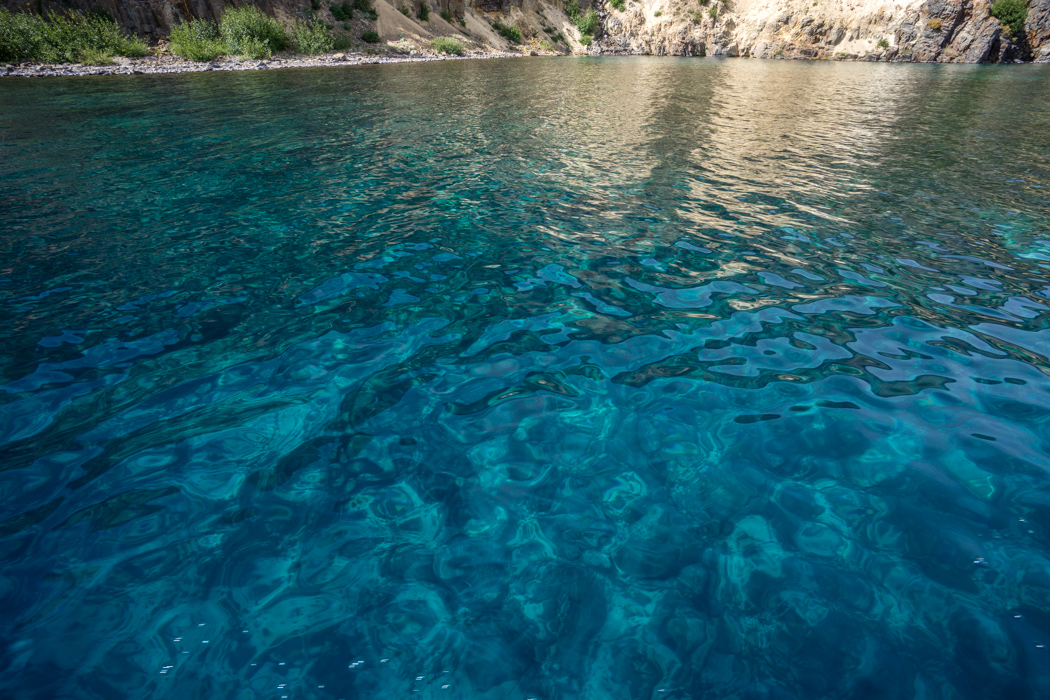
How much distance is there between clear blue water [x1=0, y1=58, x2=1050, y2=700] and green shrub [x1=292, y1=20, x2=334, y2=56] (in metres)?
44.3

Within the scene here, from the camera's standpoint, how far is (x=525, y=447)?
4066 millimetres

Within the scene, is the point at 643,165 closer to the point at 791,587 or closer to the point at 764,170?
the point at 764,170

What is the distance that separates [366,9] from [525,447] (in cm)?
6695

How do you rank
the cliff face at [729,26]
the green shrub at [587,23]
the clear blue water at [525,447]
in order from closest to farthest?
the clear blue water at [525,447] < the cliff face at [729,26] < the green shrub at [587,23]

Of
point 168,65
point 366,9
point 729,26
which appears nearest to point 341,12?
point 366,9

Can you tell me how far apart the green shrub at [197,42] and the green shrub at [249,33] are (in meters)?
0.88

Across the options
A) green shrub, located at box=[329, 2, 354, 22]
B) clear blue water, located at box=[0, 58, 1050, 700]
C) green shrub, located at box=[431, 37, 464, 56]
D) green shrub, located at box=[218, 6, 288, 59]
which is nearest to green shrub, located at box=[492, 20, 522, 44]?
green shrub, located at box=[431, 37, 464, 56]

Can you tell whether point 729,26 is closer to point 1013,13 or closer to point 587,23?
point 587,23

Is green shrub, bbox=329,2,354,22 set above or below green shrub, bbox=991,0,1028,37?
above

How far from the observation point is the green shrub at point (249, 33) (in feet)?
133

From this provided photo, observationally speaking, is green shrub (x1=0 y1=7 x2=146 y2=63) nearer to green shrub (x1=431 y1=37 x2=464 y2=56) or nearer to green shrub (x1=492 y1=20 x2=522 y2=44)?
green shrub (x1=431 y1=37 x2=464 y2=56)

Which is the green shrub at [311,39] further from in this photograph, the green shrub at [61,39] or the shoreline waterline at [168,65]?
the green shrub at [61,39]

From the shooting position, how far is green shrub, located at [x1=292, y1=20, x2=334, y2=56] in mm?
44938

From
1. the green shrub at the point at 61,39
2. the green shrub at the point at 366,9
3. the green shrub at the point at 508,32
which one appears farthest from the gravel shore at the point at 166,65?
the green shrub at the point at 508,32
